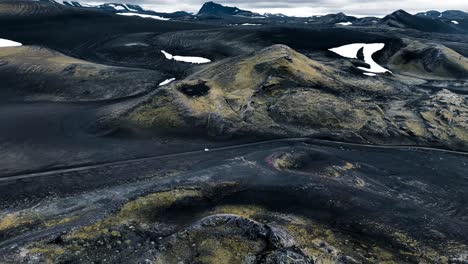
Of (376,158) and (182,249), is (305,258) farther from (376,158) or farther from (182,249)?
(376,158)

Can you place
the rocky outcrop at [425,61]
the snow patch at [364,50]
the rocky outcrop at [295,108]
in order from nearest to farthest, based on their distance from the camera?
the rocky outcrop at [295,108] → the rocky outcrop at [425,61] → the snow patch at [364,50]

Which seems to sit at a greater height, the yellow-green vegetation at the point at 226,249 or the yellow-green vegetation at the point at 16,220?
the yellow-green vegetation at the point at 226,249

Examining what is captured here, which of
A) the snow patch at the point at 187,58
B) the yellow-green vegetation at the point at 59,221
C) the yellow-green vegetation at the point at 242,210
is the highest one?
the snow patch at the point at 187,58

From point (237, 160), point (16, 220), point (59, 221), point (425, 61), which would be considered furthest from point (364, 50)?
point (16, 220)

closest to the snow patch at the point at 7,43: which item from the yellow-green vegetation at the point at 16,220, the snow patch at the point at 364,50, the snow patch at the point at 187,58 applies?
the snow patch at the point at 187,58

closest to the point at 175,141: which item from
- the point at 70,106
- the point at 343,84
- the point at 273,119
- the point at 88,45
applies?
the point at 273,119

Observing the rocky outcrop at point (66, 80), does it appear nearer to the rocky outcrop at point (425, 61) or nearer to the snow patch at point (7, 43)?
the snow patch at point (7, 43)

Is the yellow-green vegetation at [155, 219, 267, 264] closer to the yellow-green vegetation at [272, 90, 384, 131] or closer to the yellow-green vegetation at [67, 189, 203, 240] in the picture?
the yellow-green vegetation at [67, 189, 203, 240]

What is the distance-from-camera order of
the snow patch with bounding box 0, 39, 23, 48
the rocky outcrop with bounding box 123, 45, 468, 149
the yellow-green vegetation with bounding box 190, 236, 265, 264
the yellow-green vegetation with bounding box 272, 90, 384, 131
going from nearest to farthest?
the yellow-green vegetation with bounding box 190, 236, 265, 264, the rocky outcrop with bounding box 123, 45, 468, 149, the yellow-green vegetation with bounding box 272, 90, 384, 131, the snow patch with bounding box 0, 39, 23, 48

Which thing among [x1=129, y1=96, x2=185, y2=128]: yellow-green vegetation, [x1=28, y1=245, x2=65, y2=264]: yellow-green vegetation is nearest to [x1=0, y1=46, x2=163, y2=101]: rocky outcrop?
[x1=129, y1=96, x2=185, y2=128]: yellow-green vegetation

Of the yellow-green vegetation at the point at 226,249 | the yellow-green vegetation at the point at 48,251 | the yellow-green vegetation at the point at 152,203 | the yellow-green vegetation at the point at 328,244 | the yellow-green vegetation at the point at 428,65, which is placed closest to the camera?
the yellow-green vegetation at the point at 48,251
